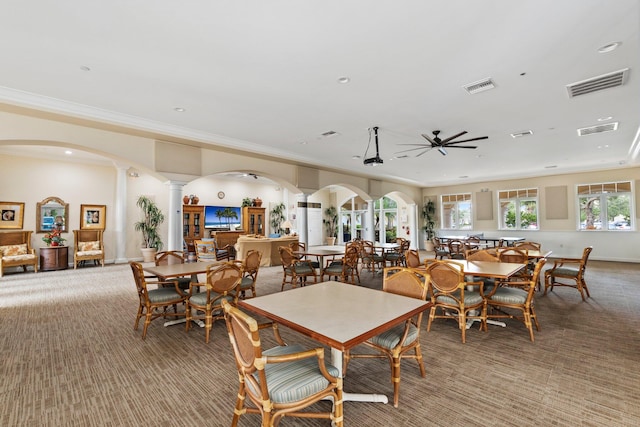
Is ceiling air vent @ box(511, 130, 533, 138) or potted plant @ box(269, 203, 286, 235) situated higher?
ceiling air vent @ box(511, 130, 533, 138)

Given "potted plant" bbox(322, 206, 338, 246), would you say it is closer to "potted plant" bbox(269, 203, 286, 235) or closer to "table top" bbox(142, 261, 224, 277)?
"potted plant" bbox(269, 203, 286, 235)

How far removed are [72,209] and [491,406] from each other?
11669 millimetres

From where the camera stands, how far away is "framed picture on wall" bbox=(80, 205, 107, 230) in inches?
372

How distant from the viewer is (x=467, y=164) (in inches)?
368

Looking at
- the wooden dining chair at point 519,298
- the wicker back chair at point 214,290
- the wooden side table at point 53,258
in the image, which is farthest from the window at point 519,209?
the wooden side table at point 53,258

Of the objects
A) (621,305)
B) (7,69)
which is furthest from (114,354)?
(621,305)

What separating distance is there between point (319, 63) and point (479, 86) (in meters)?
2.24

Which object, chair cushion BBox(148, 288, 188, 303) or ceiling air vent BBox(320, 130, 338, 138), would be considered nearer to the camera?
chair cushion BBox(148, 288, 188, 303)

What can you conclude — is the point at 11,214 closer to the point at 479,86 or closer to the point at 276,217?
the point at 276,217

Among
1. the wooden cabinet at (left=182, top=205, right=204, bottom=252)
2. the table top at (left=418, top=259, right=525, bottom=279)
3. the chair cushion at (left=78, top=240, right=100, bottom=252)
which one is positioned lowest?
the chair cushion at (left=78, top=240, right=100, bottom=252)

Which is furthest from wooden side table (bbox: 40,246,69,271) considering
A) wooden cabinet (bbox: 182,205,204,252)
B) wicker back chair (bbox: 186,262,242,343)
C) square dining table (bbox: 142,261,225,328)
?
wicker back chair (bbox: 186,262,242,343)

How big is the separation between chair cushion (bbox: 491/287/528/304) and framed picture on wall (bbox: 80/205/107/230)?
36.9 feet

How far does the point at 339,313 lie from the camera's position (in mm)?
2086

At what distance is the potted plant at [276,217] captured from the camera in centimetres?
1423
